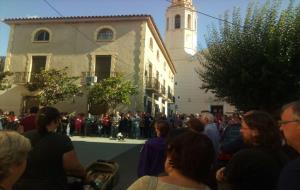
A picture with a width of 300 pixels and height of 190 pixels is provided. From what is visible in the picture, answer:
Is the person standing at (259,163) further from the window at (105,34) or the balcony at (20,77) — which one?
the balcony at (20,77)

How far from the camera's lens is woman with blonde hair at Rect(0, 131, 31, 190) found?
6.61 feet

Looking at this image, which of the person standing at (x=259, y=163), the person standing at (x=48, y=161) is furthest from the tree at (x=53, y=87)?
the person standing at (x=259, y=163)

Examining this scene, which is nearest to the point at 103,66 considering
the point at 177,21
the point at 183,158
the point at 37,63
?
the point at 37,63

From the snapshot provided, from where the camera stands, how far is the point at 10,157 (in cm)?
204

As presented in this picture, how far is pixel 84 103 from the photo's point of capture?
985 inches

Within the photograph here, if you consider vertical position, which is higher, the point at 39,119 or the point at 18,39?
the point at 18,39

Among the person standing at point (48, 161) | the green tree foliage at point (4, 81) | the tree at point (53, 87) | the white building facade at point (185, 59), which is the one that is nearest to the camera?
the person standing at point (48, 161)

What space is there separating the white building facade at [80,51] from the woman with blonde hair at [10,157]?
22.3m

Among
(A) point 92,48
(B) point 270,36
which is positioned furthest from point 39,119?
(A) point 92,48

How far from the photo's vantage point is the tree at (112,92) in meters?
22.4

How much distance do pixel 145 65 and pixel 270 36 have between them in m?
13.5

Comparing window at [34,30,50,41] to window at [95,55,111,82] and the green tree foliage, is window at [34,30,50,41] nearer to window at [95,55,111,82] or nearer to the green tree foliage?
the green tree foliage

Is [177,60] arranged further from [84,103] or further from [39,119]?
[39,119]

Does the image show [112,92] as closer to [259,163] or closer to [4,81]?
[4,81]
